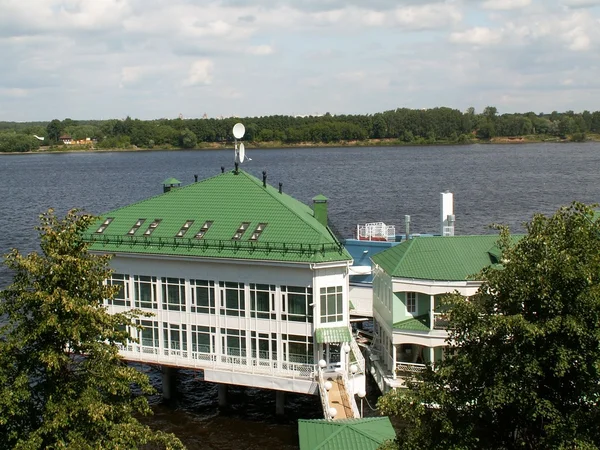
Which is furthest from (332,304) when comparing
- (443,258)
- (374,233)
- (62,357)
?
(62,357)

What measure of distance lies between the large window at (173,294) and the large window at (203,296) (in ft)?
2.15

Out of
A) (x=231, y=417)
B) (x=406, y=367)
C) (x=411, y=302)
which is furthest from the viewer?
Result: (x=231, y=417)

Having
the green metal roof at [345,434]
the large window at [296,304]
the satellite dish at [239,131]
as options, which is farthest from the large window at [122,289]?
the green metal roof at [345,434]

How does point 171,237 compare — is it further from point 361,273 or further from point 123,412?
point 123,412

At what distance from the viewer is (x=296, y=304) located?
39688 mm

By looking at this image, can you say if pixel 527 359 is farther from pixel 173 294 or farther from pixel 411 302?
pixel 173 294

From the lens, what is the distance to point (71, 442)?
75.0 feet

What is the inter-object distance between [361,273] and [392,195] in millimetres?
88294

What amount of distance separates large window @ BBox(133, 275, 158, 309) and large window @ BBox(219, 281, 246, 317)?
392 cm

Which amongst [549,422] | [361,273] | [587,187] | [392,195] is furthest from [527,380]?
[587,187]

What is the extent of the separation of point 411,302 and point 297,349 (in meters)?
6.26

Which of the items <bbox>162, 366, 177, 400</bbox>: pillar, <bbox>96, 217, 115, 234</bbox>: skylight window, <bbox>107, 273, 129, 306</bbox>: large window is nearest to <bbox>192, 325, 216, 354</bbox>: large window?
<bbox>162, 366, 177, 400</bbox>: pillar

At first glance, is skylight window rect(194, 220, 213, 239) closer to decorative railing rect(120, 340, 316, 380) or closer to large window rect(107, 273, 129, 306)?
large window rect(107, 273, 129, 306)

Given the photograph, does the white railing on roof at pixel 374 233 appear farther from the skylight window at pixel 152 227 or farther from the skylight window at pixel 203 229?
the skylight window at pixel 152 227
